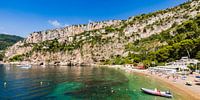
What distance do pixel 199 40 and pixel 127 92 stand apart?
255 feet

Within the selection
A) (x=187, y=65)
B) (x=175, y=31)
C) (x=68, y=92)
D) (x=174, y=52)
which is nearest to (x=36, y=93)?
(x=68, y=92)

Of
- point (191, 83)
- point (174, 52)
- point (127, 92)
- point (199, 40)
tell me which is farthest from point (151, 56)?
point (127, 92)

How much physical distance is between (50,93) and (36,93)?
337 centimetres

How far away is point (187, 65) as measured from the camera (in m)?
108

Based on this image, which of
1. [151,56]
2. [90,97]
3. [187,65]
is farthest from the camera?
[151,56]

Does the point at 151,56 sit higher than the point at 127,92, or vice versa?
the point at 151,56

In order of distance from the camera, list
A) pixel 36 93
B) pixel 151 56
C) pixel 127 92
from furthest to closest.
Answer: pixel 151 56
pixel 127 92
pixel 36 93

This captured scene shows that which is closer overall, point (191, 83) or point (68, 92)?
point (68, 92)

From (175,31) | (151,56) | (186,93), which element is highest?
(175,31)

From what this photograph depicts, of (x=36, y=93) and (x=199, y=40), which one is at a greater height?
(x=199, y=40)

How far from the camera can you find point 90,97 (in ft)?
184

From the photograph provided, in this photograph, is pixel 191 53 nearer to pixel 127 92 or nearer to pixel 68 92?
pixel 127 92

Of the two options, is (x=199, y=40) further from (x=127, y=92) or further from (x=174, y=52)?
(x=127, y=92)

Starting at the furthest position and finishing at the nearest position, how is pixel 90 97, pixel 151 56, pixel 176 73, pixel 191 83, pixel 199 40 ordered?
pixel 151 56, pixel 199 40, pixel 176 73, pixel 191 83, pixel 90 97
